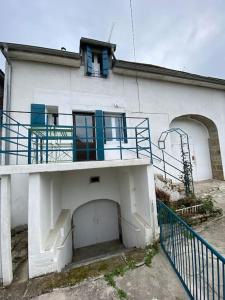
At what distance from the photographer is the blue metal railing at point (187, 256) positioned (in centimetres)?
257

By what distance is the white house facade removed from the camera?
4.13 metres

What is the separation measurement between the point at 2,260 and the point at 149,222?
11.1 feet

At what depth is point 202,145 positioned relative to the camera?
9273mm

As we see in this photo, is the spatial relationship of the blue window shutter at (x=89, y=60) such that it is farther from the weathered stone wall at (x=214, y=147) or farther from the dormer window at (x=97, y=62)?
the weathered stone wall at (x=214, y=147)

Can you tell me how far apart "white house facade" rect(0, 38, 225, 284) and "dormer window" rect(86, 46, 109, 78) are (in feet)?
0.15

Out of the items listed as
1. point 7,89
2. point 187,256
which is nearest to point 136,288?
point 187,256

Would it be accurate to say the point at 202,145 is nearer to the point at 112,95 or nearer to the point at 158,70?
the point at 158,70

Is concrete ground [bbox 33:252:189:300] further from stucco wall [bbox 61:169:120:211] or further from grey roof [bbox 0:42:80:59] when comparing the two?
grey roof [bbox 0:42:80:59]

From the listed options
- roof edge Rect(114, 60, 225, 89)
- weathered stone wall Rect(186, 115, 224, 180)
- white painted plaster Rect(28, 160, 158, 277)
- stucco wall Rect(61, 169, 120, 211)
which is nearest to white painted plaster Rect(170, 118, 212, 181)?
weathered stone wall Rect(186, 115, 224, 180)

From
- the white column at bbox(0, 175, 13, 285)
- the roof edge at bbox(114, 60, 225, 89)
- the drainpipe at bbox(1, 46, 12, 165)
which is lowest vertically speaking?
the white column at bbox(0, 175, 13, 285)

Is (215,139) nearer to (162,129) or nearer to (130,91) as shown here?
(162,129)

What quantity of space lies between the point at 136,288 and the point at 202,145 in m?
8.45

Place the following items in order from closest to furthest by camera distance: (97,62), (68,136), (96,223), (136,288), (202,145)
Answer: (136,288) → (68,136) → (96,223) → (97,62) → (202,145)

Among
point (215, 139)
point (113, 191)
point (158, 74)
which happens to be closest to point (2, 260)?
point (113, 191)
